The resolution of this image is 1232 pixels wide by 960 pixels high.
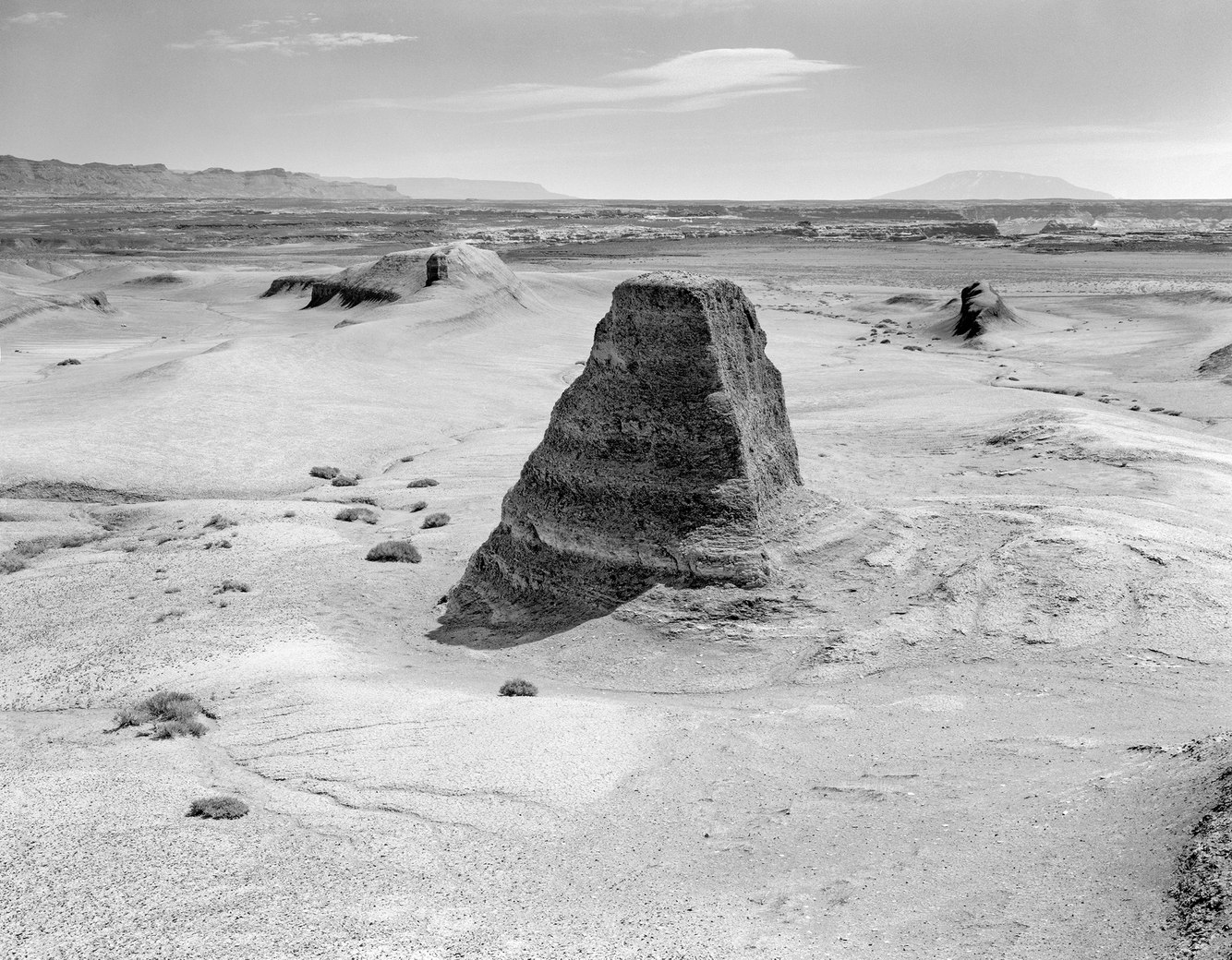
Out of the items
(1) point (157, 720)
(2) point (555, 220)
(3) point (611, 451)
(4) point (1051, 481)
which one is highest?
(2) point (555, 220)

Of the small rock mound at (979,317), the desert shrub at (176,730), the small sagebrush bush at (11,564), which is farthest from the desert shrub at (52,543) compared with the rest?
the small rock mound at (979,317)

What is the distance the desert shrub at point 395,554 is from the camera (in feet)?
58.5

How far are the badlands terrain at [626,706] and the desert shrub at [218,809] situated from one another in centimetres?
16

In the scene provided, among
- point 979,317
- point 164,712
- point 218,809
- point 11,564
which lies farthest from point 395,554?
point 979,317

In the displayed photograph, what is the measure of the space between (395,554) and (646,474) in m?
5.46

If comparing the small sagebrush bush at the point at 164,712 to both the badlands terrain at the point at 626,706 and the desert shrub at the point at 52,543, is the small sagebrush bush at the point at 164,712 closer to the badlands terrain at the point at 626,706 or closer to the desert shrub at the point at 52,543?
the badlands terrain at the point at 626,706

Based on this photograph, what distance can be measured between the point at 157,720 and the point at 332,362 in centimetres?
2702

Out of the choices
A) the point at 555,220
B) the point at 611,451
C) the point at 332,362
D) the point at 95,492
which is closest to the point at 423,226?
the point at 555,220

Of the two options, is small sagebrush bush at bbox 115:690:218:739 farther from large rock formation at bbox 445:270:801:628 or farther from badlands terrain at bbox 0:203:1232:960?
large rock formation at bbox 445:270:801:628

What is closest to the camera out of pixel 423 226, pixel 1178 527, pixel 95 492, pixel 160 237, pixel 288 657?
pixel 288 657

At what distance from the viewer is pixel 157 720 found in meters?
11.9

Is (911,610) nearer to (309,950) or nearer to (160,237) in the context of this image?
(309,950)

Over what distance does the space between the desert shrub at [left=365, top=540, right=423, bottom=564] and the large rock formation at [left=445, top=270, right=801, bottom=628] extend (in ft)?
8.55

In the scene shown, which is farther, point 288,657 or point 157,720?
point 288,657
